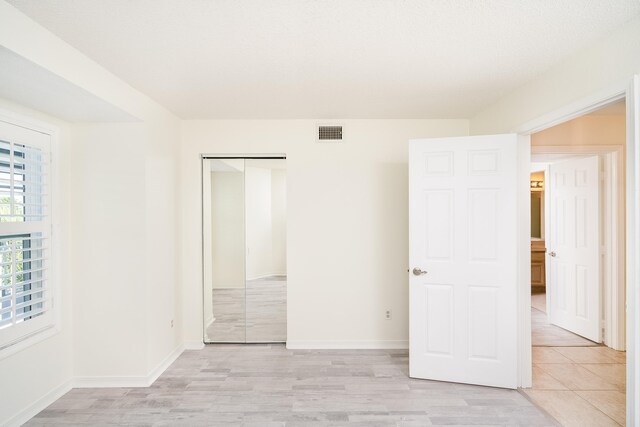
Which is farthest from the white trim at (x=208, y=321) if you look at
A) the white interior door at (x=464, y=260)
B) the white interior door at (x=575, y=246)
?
the white interior door at (x=575, y=246)

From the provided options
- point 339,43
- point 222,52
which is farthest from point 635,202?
point 222,52

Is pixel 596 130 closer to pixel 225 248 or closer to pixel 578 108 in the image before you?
pixel 578 108

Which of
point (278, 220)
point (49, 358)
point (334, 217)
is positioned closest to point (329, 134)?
point (334, 217)

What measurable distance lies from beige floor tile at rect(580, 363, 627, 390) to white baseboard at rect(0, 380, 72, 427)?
4.60m

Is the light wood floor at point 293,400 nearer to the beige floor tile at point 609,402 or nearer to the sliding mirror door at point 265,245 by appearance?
the beige floor tile at point 609,402

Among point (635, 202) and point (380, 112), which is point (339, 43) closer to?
point (380, 112)

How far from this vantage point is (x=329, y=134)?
153 inches

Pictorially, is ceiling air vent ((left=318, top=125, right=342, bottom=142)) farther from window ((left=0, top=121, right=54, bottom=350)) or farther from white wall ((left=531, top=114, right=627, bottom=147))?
window ((left=0, top=121, right=54, bottom=350))

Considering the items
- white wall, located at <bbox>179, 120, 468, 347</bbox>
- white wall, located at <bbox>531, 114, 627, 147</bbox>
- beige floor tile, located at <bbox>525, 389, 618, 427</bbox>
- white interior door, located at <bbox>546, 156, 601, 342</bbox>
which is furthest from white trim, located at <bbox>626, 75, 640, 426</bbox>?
white interior door, located at <bbox>546, 156, 601, 342</bbox>

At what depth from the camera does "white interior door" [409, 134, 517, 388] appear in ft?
9.68

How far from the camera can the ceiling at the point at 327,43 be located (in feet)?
5.86

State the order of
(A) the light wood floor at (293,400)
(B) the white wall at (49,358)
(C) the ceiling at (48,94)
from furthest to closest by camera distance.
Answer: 1. (A) the light wood floor at (293,400)
2. (B) the white wall at (49,358)
3. (C) the ceiling at (48,94)

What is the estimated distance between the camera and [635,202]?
1890mm

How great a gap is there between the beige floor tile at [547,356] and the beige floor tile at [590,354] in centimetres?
7
